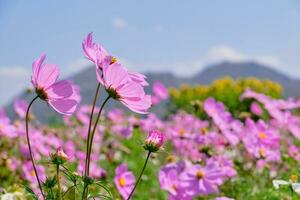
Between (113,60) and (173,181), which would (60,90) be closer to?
(113,60)

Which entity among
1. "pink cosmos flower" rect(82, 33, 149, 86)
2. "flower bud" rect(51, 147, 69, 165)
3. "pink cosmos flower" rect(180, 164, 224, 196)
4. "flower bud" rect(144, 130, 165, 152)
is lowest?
"flower bud" rect(51, 147, 69, 165)

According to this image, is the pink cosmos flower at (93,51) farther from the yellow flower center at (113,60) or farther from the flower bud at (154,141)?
the flower bud at (154,141)

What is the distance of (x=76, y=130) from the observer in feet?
15.0

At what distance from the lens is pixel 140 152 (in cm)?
442

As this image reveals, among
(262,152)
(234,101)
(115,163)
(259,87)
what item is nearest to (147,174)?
(115,163)

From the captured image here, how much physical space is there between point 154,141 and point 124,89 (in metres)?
0.11

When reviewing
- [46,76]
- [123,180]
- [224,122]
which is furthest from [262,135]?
[46,76]

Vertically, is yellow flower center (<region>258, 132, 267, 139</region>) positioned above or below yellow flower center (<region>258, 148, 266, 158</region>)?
above

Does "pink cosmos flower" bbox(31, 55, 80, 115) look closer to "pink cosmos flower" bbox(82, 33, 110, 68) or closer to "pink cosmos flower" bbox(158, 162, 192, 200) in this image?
"pink cosmos flower" bbox(82, 33, 110, 68)

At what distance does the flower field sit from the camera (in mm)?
1134

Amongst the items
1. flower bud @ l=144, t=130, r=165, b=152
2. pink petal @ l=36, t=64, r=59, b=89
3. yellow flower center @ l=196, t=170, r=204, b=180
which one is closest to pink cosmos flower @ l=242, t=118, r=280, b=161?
yellow flower center @ l=196, t=170, r=204, b=180

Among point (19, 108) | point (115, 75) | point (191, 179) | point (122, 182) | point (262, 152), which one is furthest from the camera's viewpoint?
point (19, 108)

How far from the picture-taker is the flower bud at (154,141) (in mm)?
Answer: 1171

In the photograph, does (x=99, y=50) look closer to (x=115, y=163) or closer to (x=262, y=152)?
(x=262, y=152)
